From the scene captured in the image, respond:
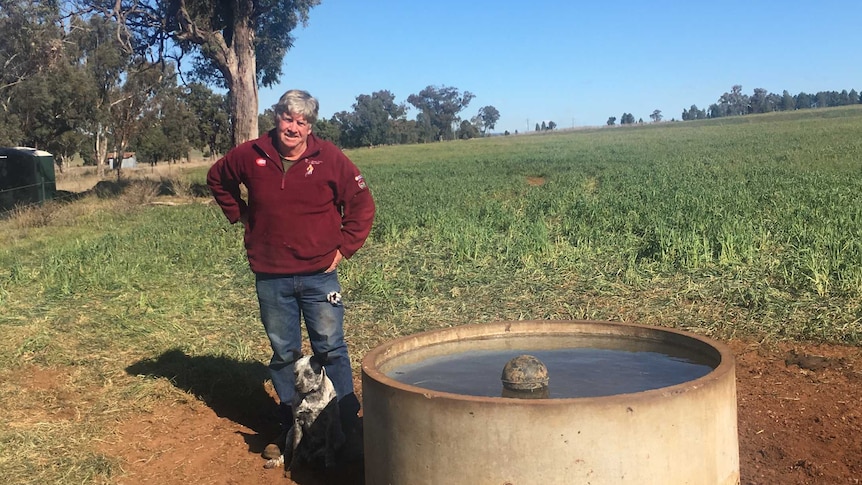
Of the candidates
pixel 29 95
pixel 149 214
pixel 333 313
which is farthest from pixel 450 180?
pixel 29 95

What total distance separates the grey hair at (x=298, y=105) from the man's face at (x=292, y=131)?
0.07ft

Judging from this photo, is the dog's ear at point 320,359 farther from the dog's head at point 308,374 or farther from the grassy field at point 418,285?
the grassy field at point 418,285

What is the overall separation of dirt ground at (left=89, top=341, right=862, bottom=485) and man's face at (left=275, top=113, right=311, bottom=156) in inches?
71.5

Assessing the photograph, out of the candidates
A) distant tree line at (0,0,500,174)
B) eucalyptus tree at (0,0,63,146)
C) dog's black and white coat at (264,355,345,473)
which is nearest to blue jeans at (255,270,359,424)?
dog's black and white coat at (264,355,345,473)

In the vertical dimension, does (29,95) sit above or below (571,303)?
→ above

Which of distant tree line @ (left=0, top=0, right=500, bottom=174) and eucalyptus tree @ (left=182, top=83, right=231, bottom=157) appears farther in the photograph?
eucalyptus tree @ (left=182, top=83, right=231, bottom=157)

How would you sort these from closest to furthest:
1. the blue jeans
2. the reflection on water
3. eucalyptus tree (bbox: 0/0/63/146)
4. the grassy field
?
the reflection on water, the blue jeans, the grassy field, eucalyptus tree (bbox: 0/0/63/146)

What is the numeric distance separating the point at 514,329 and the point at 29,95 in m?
40.1

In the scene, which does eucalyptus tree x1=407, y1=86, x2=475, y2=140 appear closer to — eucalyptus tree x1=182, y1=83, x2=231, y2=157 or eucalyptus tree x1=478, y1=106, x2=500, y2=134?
eucalyptus tree x1=478, y1=106, x2=500, y2=134

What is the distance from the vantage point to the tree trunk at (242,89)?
20672 millimetres

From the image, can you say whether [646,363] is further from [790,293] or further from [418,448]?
[790,293]

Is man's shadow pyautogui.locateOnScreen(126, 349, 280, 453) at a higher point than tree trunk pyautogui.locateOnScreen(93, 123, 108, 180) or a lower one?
lower

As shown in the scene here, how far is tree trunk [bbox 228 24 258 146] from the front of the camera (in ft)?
67.8

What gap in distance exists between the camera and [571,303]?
7.36 metres
